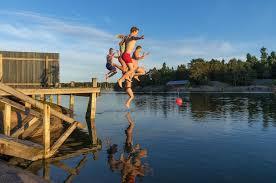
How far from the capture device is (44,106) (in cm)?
1495

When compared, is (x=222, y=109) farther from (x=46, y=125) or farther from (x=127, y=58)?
(x=127, y=58)

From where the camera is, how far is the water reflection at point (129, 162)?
43.8ft

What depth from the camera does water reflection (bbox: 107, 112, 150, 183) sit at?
13338 millimetres

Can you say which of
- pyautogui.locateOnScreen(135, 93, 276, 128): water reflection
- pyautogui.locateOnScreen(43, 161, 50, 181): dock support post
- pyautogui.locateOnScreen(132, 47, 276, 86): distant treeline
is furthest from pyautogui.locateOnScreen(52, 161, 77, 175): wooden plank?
pyautogui.locateOnScreen(132, 47, 276, 86): distant treeline

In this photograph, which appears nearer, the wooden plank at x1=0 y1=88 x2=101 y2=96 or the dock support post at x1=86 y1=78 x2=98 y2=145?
the wooden plank at x1=0 y1=88 x2=101 y2=96

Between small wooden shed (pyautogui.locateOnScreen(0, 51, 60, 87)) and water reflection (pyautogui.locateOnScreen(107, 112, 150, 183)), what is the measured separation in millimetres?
12212

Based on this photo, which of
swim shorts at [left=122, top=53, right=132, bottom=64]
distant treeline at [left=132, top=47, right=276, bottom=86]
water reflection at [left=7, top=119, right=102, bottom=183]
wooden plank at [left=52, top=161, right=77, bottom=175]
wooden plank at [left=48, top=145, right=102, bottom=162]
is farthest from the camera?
distant treeline at [left=132, top=47, right=276, bottom=86]

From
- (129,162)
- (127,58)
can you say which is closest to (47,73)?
(129,162)

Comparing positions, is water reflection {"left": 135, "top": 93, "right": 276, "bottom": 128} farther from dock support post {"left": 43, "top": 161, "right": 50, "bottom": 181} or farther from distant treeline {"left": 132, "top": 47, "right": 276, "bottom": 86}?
distant treeline {"left": 132, "top": 47, "right": 276, "bottom": 86}

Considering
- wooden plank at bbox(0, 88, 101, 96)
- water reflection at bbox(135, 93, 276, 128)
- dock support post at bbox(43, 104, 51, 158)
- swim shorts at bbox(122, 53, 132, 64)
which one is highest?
swim shorts at bbox(122, 53, 132, 64)

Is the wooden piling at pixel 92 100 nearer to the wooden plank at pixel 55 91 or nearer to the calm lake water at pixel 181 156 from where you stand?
the wooden plank at pixel 55 91

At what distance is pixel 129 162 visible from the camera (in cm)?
1539

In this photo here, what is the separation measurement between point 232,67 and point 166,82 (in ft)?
131

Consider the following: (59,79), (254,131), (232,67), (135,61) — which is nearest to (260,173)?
(135,61)
